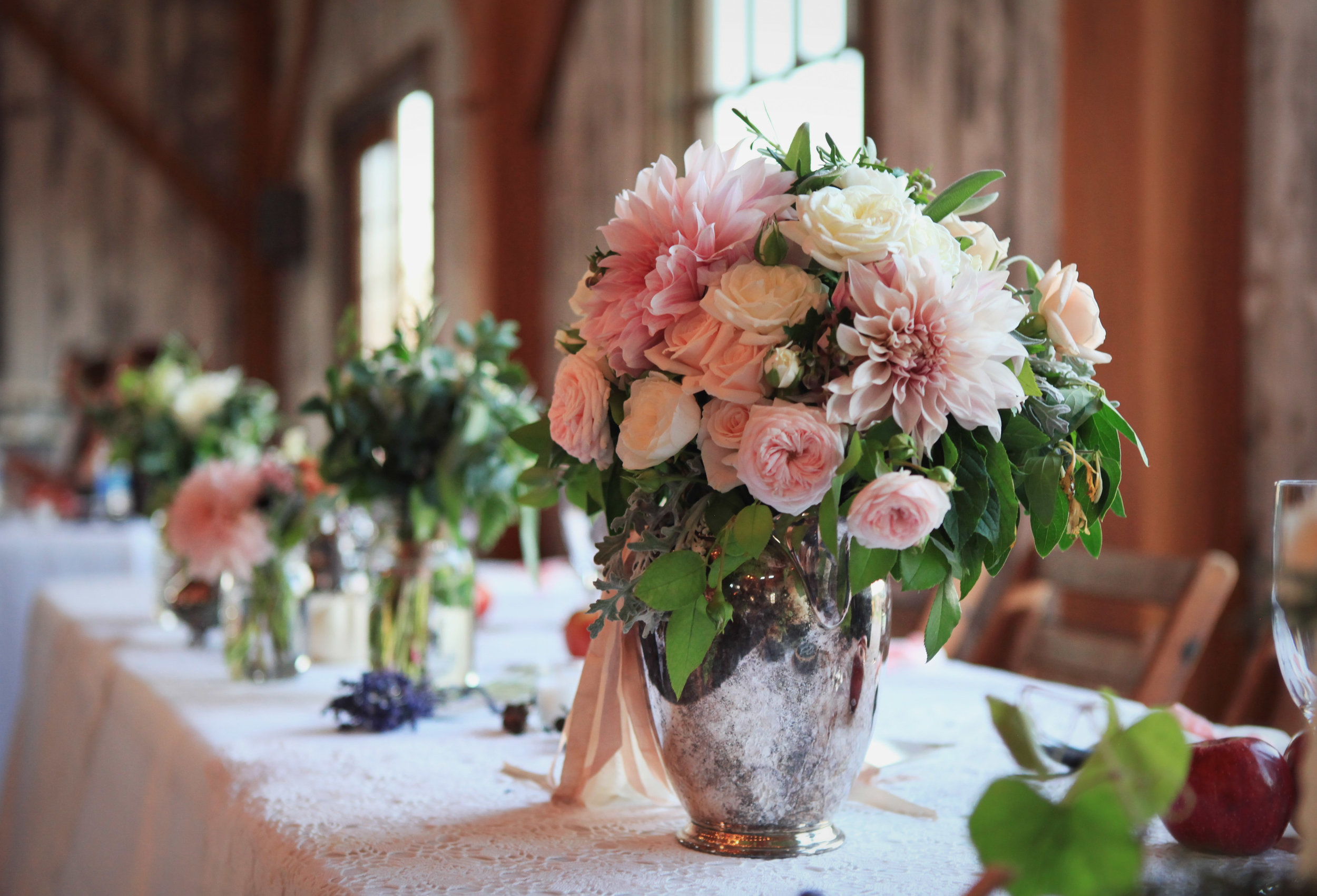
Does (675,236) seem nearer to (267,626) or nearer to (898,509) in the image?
(898,509)

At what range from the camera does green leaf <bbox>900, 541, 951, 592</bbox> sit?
67cm

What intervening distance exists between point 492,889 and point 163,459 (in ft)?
5.33

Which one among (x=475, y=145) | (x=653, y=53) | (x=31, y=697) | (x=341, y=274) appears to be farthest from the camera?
(x=341, y=274)

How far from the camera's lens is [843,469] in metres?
0.63

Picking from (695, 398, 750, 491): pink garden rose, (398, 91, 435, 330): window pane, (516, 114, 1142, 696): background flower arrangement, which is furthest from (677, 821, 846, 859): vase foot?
(398, 91, 435, 330): window pane

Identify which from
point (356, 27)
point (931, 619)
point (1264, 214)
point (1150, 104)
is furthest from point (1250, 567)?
point (356, 27)

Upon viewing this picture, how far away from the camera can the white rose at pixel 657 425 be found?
2.20 ft

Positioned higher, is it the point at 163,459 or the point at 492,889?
the point at 163,459

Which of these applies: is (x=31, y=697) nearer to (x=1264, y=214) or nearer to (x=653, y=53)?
(x=1264, y=214)

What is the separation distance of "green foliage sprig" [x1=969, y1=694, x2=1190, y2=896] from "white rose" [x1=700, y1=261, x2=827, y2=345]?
0.89 feet

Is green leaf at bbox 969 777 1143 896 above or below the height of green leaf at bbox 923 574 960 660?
below

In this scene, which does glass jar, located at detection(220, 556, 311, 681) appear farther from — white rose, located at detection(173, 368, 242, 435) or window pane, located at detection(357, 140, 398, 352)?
window pane, located at detection(357, 140, 398, 352)

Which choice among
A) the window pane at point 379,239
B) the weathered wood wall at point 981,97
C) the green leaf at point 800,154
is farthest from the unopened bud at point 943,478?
the window pane at point 379,239

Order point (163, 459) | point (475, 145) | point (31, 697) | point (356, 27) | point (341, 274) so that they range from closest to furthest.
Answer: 1. point (31, 697)
2. point (163, 459)
3. point (475, 145)
4. point (356, 27)
5. point (341, 274)
